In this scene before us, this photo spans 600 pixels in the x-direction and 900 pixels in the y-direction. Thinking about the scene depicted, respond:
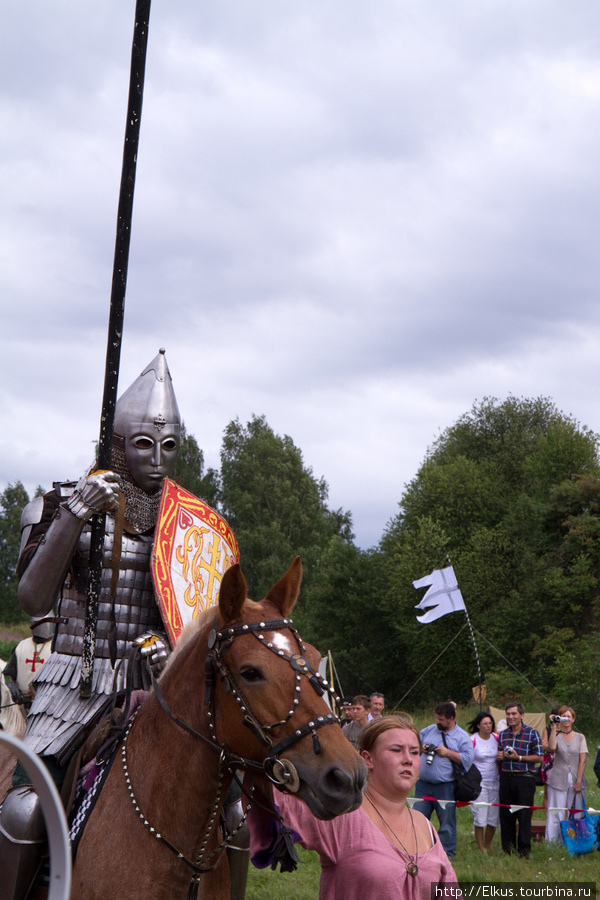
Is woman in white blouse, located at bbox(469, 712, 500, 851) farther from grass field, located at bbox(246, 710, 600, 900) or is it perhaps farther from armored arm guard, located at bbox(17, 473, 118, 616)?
armored arm guard, located at bbox(17, 473, 118, 616)

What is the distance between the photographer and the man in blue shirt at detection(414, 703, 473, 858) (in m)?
9.56

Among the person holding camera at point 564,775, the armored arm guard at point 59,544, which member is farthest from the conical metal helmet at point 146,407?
the person holding camera at point 564,775

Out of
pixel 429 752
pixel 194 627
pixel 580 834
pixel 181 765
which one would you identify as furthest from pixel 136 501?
pixel 580 834

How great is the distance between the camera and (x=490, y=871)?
9.05 meters

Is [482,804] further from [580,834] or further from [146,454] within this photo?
[146,454]

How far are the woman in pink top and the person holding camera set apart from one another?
8211mm

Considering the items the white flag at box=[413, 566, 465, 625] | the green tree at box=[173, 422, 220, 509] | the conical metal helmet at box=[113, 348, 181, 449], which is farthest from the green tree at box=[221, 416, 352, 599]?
the conical metal helmet at box=[113, 348, 181, 449]

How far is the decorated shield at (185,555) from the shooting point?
414cm

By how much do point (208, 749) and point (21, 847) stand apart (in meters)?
0.93

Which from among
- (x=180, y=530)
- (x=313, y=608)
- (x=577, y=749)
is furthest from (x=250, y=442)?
(x=180, y=530)

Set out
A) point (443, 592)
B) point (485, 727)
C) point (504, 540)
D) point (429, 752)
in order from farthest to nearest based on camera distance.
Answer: point (504, 540) < point (443, 592) < point (485, 727) < point (429, 752)

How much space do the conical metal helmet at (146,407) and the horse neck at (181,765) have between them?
1.51 m

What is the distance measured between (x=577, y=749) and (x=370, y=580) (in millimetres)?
31949

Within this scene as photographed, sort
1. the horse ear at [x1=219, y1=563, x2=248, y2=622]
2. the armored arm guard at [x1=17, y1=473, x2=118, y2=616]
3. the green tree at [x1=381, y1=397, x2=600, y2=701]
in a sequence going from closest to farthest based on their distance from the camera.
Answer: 1. the horse ear at [x1=219, y1=563, x2=248, y2=622]
2. the armored arm guard at [x1=17, y1=473, x2=118, y2=616]
3. the green tree at [x1=381, y1=397, x2=600, y2=701]
